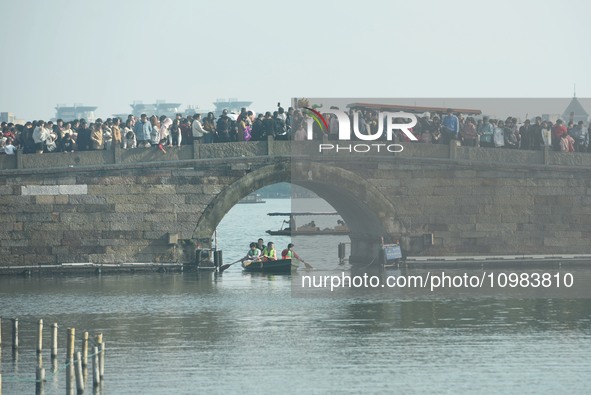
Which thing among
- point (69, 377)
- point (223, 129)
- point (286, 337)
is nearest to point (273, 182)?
point (223, 129)

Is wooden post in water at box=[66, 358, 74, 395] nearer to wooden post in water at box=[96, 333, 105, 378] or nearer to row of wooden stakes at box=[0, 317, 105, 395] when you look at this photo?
row of wooden stakes at box=[0, 317, 105, 395]

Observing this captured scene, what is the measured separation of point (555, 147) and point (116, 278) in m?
18.2

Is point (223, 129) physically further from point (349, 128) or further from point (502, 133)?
point (502, 133)

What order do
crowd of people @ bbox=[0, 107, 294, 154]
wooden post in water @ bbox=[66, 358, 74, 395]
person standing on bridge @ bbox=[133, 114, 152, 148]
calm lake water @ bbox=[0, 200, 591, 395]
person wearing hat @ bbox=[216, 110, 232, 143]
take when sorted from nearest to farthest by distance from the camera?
wooden post in water @ bbox=[66, 358, 74, 395] < calm lake water @ bbox=[0, 200, 591, 395] < crowd of people @ bbox=[0, 107, 294, 154] < person standing on bridge @ bbox=[133, 114, 152, 148] < person wearing hat @ bbox=[216, 110, 232, 143]

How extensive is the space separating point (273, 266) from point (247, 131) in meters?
5.41

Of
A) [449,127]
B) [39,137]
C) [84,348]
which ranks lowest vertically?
[84,348]

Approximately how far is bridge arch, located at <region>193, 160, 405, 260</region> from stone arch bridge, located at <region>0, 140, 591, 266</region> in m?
0.04

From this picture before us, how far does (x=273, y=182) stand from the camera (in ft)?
185

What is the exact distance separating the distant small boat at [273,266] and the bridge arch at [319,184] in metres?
2.35

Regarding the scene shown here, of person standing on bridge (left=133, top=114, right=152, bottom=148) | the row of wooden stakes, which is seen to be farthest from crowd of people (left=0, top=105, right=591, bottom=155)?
the row of wooden stakes

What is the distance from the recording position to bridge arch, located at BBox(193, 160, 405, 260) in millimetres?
55344

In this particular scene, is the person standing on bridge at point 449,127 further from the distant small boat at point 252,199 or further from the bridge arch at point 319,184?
Answer: the distant small boat at point 252,199

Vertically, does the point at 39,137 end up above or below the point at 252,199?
below

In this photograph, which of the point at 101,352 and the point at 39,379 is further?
the point at 101,352
